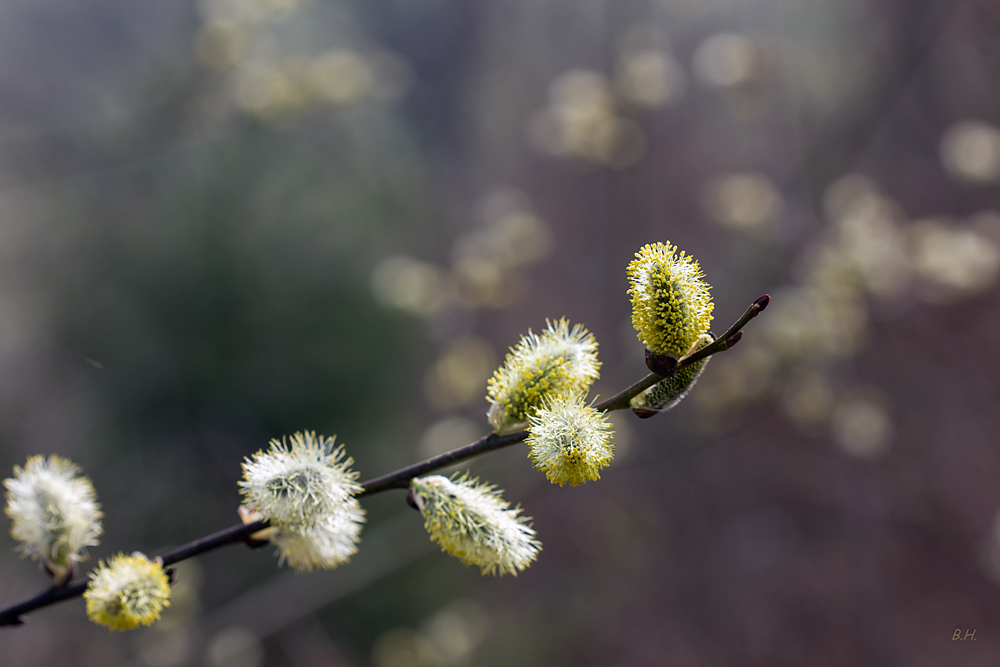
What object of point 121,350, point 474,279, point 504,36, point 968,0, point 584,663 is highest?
point 504,36

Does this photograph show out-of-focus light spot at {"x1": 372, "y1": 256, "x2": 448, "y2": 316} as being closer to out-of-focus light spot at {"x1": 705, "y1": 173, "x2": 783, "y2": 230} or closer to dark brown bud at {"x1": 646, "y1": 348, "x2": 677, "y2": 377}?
out-of-focus light spot at {"x1": 705, "y1": 173, "x2": 783, "y2": 230}

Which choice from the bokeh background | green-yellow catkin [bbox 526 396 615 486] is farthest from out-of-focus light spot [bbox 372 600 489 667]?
green-yellow catkin [bbox 526 396 615 486]

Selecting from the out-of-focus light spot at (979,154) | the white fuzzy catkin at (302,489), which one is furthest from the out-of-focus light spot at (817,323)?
the white fuzzy catkin at (302,489)

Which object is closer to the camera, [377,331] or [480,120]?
[377,331]

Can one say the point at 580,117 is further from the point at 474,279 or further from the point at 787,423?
the point at 787,423

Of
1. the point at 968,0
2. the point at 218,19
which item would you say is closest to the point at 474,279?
the point at 218,19
